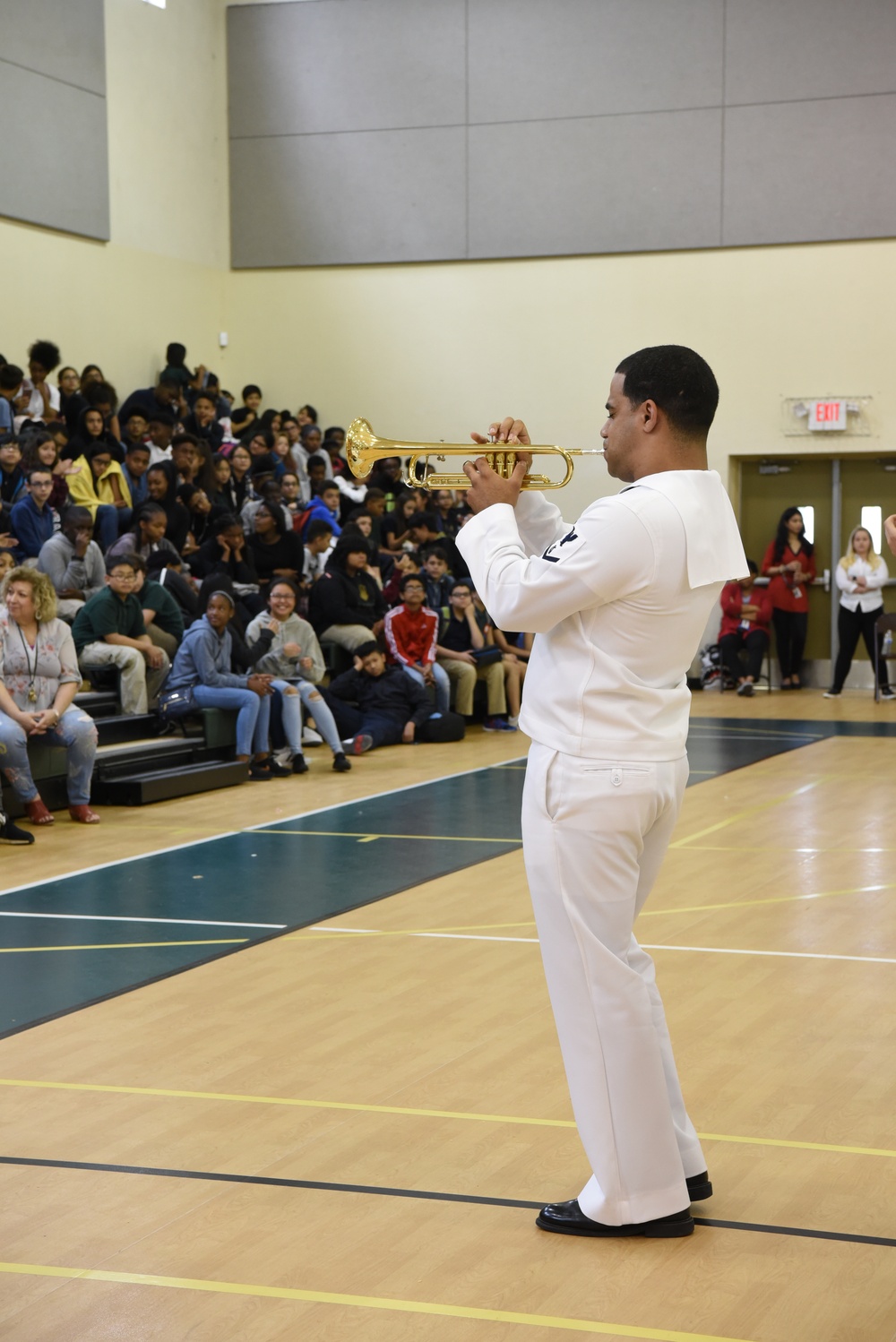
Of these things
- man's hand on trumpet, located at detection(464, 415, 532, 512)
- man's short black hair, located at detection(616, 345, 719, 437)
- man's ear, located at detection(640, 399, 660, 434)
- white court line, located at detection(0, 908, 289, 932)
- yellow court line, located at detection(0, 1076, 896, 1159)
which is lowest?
white court line, located at detection(0, 908, 289, 932)

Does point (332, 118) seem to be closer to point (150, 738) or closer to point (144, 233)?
point (144, 233)

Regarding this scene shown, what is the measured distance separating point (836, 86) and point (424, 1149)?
50.3ft

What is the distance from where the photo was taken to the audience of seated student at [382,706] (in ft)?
40.1

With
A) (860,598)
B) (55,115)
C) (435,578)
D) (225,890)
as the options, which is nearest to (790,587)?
(860,598)

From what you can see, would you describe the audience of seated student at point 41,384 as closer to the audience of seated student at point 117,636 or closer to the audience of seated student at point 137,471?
the audience of seated student at point 137,471

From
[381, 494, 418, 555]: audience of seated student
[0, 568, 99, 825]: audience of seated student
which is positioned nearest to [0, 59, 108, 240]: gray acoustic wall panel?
[381, 494, 418, 555]: audience of seated student

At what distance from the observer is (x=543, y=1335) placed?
2850mm

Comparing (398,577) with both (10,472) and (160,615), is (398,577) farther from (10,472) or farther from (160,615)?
(10,472)

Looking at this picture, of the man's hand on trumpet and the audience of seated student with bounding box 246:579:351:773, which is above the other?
the man's hand on trumpet

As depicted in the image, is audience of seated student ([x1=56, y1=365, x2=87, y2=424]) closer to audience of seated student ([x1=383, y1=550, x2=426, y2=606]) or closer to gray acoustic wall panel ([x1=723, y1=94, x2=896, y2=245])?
audience of seated student ([x1=383, y1=550, x2=426, y2=606])

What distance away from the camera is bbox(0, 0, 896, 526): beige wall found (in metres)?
16.6

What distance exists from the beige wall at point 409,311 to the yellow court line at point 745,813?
795cm

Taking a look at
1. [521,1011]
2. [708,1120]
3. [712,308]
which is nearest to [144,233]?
[712,308]

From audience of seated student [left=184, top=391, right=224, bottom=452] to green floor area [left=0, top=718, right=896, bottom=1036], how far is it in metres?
6.62
